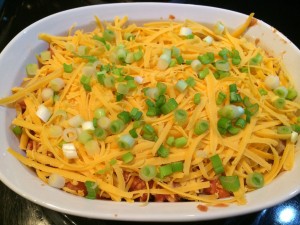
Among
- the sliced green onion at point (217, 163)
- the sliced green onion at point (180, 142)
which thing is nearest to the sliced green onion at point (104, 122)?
the sliced green onion at point (180, 142)

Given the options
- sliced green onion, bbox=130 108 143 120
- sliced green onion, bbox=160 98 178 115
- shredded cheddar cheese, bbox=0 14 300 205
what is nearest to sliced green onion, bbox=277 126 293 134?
shredded cheddar cheese, bbox=0 14 300 205

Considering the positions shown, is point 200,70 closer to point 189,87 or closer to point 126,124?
point 189,87

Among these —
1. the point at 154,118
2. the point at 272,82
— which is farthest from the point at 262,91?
the point at 154,118

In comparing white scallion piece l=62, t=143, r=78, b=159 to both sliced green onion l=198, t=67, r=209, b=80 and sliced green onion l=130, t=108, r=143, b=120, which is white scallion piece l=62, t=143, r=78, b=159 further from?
sliced green onion l=198, t=67, r=209, b=80

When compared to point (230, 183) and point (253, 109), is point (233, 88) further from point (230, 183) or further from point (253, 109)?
point (230, 183)

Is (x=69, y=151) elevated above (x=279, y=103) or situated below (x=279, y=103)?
below

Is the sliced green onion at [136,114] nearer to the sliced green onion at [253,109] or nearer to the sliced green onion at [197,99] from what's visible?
the sliced green onion at [197,99]
